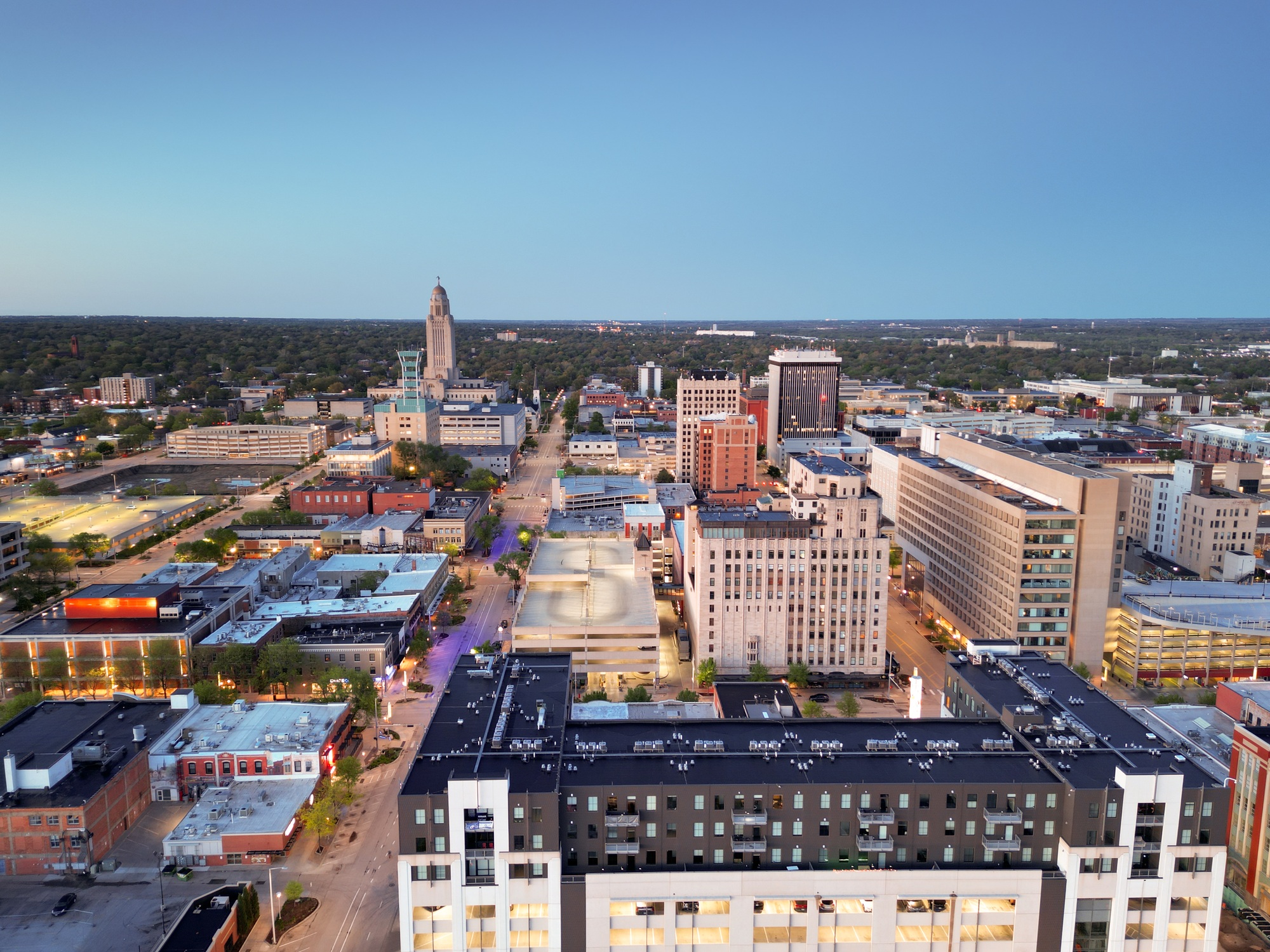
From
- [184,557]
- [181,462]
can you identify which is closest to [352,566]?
[184,557]

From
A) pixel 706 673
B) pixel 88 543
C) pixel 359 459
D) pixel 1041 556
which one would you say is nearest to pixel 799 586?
pixel 706 673

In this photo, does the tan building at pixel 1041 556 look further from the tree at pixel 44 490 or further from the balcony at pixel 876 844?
the tree at pixel 44 490

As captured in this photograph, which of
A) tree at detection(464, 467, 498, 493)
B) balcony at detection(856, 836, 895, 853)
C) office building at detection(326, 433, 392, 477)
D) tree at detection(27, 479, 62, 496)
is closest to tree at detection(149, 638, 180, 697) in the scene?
balcony at detection(856, 836, 895, 853)

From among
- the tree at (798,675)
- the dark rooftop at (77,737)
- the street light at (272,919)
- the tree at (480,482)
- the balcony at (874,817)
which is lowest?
the street light at (272,919)

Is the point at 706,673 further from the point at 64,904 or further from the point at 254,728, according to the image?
the point at 64,904

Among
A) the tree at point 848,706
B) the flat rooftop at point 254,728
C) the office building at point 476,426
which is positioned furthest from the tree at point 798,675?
the office building at point 476,426
